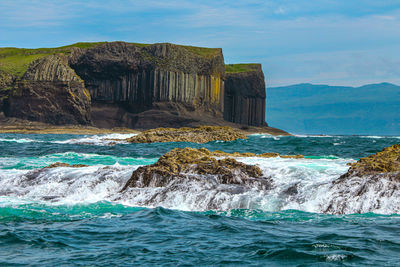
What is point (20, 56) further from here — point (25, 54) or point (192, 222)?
point (192, 222)

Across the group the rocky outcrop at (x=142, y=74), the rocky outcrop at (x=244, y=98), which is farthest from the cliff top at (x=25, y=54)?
the rocky outcrop at (x=244, y=98)

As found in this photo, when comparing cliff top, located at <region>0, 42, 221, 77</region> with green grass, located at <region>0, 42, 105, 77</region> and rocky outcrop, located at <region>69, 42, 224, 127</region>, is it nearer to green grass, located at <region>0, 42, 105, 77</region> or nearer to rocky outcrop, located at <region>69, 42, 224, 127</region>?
green grass, located at <region>0, 42, 105, 77</region>

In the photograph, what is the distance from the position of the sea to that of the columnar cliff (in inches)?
3322

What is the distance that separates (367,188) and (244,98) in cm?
11607

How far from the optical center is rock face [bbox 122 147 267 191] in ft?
48.0

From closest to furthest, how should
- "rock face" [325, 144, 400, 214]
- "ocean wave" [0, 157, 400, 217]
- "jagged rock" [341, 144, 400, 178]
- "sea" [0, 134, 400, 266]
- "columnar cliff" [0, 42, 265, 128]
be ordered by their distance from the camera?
"sea" [0, 134, 400, 266]
"rock face" [325, 144, 400, 214]
"ocean wave" [0, 157, 400, 217]
"jagged rock" [341, 144, 400, 178]
"columnar cliff" [0, 42, 265, 128]

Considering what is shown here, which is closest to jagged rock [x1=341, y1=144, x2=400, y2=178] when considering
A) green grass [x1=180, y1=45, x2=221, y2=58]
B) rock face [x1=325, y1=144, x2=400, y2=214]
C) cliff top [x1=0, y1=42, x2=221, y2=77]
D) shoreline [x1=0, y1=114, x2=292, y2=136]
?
rock face [x1=325, y1=144, x2=400, y2=214]

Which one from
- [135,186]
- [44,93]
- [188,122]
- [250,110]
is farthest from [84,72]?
[135,186]

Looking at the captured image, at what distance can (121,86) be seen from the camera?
112m

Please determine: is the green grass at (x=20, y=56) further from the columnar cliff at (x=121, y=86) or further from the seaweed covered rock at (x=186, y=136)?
the seaweed covered rock at (x=186, y=136)

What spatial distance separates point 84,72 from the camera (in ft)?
361

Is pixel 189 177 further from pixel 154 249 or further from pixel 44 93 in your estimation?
pixel 44 93

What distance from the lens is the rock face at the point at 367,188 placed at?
12.4 m

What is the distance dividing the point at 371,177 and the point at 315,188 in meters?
1.47
